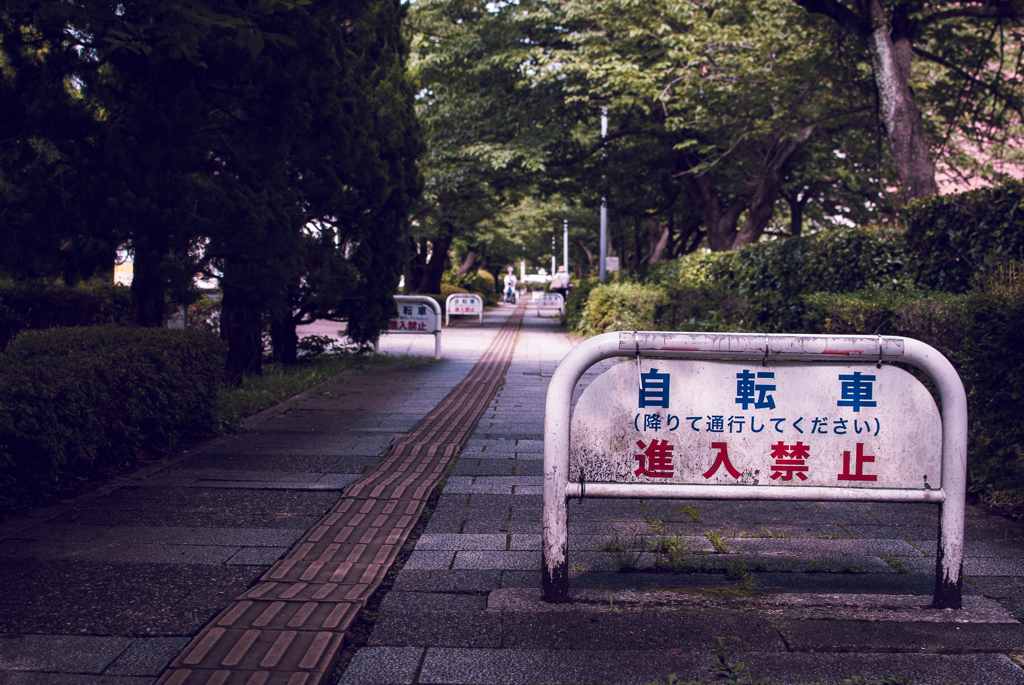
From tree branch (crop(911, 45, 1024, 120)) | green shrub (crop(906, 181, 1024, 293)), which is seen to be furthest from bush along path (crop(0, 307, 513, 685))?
tree branch (crop(911, 45, 1024, 120))

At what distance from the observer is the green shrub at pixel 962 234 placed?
700 centimetres

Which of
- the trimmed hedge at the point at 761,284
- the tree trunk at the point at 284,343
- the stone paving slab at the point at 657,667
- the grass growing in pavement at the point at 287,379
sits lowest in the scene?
the stone paving slab at the point at 657,667

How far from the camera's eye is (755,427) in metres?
3.19

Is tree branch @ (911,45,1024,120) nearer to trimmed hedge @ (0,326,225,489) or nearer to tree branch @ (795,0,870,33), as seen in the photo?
tree branch @ (795,0,870,33)

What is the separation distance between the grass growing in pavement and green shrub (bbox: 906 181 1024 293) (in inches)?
262

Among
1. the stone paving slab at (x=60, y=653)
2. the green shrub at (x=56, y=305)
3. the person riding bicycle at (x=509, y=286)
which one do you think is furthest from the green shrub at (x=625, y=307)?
the person riding bicycle at (x=509, y=286)

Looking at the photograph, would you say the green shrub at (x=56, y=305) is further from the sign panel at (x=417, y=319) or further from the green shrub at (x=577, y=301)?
the green shrub at (x=577, y=301)

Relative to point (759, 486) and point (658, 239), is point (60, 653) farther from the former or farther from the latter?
point (658, 239)

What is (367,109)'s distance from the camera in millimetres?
9492

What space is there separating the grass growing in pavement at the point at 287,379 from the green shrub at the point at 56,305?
5.00 feet

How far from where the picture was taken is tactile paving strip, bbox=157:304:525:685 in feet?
8.64

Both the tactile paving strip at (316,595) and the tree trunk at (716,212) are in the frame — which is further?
the tree trunk at (716,212)

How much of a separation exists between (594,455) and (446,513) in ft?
5.32

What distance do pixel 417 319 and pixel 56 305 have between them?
216 inches
